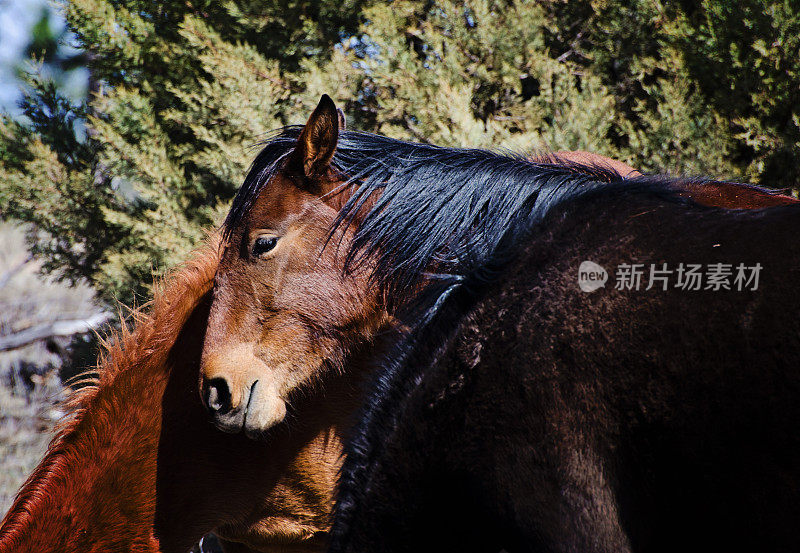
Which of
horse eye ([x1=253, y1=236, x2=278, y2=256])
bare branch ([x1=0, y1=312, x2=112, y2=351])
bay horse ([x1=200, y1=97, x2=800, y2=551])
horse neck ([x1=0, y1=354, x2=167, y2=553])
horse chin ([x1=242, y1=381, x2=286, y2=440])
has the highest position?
bay horse ([x1=200, y1=97, x2=800, y2=551])

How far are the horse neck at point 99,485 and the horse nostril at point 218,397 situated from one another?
405 mm

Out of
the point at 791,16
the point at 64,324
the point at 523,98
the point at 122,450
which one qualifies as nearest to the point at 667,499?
the point at 122,450

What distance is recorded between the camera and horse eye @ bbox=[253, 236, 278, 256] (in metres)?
2.56

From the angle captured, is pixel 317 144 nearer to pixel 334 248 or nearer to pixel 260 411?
pixel 334 248

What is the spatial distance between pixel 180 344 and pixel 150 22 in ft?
10.7

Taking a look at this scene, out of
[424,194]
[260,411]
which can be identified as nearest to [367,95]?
[424,194]

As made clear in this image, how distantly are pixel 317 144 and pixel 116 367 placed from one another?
1220mm

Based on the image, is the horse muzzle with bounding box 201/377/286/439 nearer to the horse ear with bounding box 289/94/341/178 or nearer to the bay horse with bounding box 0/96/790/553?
the bay horse with bounding box 0/96/790/553

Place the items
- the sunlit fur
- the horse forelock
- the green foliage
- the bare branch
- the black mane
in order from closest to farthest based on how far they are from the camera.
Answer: the black mane, the sunlit fur, the horse forelock, the green foliage, the bare branch

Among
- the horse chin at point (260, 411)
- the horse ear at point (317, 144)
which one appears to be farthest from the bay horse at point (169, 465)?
the horse ear at point (317, 144)

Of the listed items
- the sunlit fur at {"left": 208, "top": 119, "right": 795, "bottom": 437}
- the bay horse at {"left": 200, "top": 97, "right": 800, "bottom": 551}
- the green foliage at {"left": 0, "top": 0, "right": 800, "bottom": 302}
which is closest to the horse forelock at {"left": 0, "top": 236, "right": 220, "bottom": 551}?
the sunlit fur at {"left": 208, "top": 119, "right": 795, "bottom": 437}

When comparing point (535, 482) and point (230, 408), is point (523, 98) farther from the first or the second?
point (535, 482)

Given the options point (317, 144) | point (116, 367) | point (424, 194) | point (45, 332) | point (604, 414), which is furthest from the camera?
point (45, 332)

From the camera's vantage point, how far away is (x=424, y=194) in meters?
2.52
